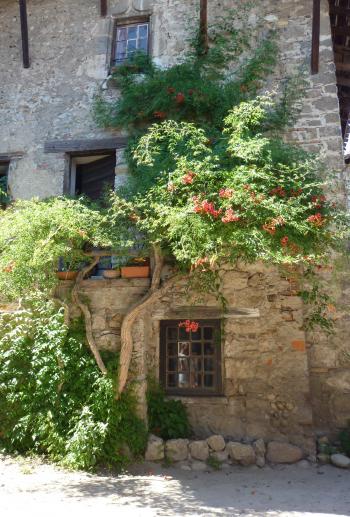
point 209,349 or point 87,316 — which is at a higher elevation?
point 87,316

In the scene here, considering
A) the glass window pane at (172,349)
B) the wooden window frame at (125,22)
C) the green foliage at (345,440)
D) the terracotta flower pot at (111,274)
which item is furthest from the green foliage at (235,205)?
the wooden window frame at (125,22)

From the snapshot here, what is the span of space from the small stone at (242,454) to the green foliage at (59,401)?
2.99 ft

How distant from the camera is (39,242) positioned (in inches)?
172

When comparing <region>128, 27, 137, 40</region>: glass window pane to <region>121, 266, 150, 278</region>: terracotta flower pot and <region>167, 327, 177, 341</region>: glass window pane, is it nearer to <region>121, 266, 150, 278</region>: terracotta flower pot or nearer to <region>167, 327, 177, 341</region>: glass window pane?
<region>121, 266, 150, 278</region>: terracotta flower pot

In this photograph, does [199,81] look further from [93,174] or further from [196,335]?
[196,335]

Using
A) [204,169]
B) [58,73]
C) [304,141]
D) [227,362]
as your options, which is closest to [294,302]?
[227,362]

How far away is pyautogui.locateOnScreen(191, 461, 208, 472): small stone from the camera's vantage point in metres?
4.46

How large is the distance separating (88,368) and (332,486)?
97.9 inches

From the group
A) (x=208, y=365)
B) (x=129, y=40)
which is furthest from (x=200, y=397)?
(x=129, y=40)

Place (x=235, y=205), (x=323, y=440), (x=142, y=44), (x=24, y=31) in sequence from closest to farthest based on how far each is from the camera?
(x=235, y=205) < (x=323, y=440) < (x=24, y=31) < (x=142, y=44)

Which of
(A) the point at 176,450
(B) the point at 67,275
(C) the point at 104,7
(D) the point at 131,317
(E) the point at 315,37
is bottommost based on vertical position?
(A) the point at 176,450

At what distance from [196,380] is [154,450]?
1.06m

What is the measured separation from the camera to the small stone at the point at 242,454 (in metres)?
4.59

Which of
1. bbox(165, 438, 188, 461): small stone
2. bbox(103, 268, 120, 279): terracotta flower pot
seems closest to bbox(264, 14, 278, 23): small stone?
bbox(103, 268, 120, 279): terracotta flower pot
